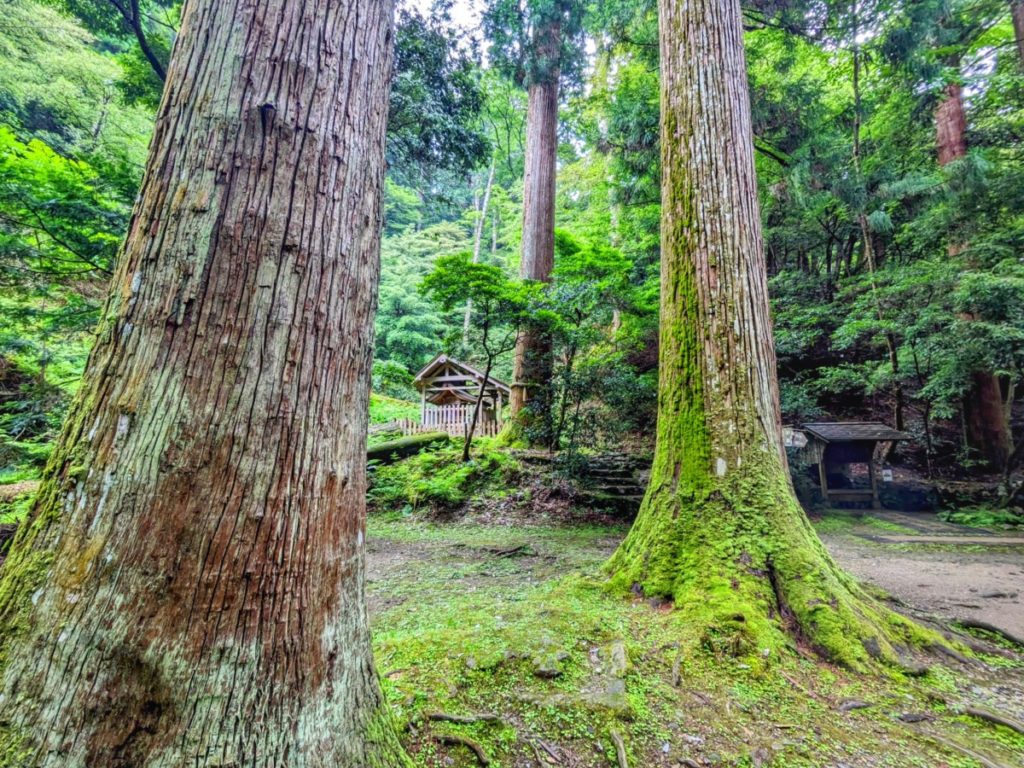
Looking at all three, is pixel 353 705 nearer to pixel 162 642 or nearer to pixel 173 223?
pixel 162 642

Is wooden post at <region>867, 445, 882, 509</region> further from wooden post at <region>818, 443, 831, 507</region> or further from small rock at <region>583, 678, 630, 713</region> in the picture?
small rock at <region>583, 678, 630, 713</region>

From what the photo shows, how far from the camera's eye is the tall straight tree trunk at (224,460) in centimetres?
88

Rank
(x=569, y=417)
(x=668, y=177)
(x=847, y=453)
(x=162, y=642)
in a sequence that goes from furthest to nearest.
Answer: (x=847, y=453), (x=569, y=417), (x=668, y=177), (x=162, y=642)

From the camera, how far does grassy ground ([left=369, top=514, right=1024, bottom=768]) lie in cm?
153

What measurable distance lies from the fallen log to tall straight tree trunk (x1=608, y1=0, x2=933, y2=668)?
19.7ft

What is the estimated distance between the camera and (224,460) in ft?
3.23

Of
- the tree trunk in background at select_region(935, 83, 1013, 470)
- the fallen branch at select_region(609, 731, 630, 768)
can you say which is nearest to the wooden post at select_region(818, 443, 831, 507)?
the tree trunk in background at select_region(935, 83, 1013, 470)

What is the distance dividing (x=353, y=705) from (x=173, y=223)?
4.33 feet

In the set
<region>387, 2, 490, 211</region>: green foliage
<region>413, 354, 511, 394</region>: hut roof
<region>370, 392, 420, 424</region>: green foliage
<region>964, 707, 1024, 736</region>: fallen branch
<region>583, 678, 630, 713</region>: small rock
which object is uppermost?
<region>387, 2, 490, 211</region>: green foliage

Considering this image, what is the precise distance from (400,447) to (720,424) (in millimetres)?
6729

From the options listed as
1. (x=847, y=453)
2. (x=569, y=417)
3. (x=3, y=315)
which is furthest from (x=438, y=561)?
(x=847, y=453)

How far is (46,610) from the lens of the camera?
894mm

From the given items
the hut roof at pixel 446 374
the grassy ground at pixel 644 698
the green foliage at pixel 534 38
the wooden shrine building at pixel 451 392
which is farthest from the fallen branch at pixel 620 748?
the hut roof at pixel 446 374

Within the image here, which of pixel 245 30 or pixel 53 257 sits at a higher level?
pixel 53 257
